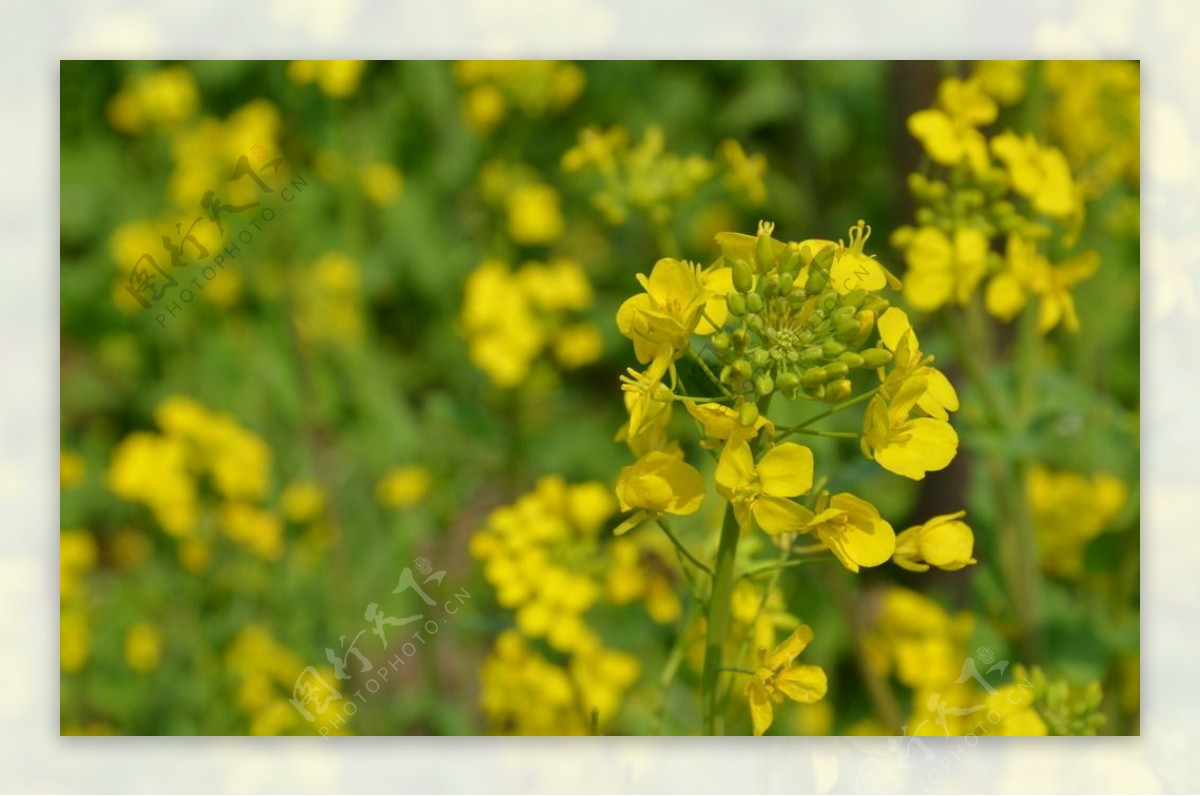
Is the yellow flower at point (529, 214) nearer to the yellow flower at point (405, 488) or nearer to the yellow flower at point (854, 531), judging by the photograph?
the yellow flower at point (405, 488)

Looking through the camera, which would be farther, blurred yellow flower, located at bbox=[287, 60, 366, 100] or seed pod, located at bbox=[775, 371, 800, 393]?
blurred yellow flower, located at bbox=[287, 60, 366, 100]

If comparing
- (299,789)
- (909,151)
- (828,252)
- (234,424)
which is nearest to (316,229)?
(234,424)

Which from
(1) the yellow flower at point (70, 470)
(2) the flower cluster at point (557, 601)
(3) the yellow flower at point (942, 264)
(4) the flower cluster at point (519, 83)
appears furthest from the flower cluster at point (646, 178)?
(1) the yellow flower at point (70, 470)

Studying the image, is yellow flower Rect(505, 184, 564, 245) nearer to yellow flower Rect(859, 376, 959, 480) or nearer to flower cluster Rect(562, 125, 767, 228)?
flower cluster Rect(562, 125, 767, 228)

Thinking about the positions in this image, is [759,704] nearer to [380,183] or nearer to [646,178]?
[646,178]

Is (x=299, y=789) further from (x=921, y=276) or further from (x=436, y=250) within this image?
(x=436, y=250)

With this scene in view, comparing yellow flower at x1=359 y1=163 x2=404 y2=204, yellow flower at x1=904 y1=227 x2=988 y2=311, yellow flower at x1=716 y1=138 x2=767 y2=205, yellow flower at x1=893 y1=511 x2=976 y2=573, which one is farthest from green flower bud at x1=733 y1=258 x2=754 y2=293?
yellow flower at x1=359 y1=163 x2=404 y2=204

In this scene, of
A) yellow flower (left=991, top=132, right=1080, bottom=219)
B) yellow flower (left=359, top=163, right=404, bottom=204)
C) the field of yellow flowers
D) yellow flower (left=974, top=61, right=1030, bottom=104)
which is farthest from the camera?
yellow flower (left=359, top=163, right=404, bottom=204)
